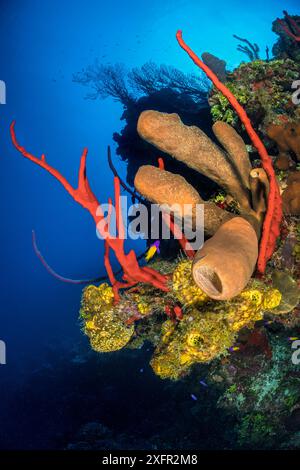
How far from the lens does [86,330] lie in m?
3.48

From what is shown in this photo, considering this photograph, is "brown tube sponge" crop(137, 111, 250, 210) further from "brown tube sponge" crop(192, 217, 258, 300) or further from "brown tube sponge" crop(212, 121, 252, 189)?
"brown tube sponge" crop(192, 217, 258, 300)

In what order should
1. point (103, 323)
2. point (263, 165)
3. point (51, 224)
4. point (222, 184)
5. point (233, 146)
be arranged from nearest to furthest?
1. point (263, 165)
2. point (233, 146)
3. point (222, 184)
4. point (103, 323)
5. point (51, 224)

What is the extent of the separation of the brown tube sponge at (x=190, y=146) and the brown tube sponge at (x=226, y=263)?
31.5 inches

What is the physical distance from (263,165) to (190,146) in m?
0.82

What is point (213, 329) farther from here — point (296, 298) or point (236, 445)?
point (236, 445)

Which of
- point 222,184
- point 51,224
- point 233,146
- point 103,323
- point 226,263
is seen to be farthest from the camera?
point 51,224

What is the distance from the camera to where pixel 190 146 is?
8.80 feet

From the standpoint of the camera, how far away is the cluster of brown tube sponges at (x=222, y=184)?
6.49 ft

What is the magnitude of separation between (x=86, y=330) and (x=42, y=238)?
113909 millimetres

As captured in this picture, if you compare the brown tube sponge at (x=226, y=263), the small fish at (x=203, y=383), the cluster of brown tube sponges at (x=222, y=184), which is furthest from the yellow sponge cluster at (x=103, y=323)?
the small fish at (x=203, y=383)

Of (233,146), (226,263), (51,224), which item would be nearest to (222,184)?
(233,146)

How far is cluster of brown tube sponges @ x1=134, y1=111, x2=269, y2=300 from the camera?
1.98 m

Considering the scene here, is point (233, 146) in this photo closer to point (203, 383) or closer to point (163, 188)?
point (163, 188)

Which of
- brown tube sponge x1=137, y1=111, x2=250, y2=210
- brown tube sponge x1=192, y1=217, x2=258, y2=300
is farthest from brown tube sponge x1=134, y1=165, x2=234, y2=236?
brown tube sponge x1=192, y1=217, x2=258, y2=300
